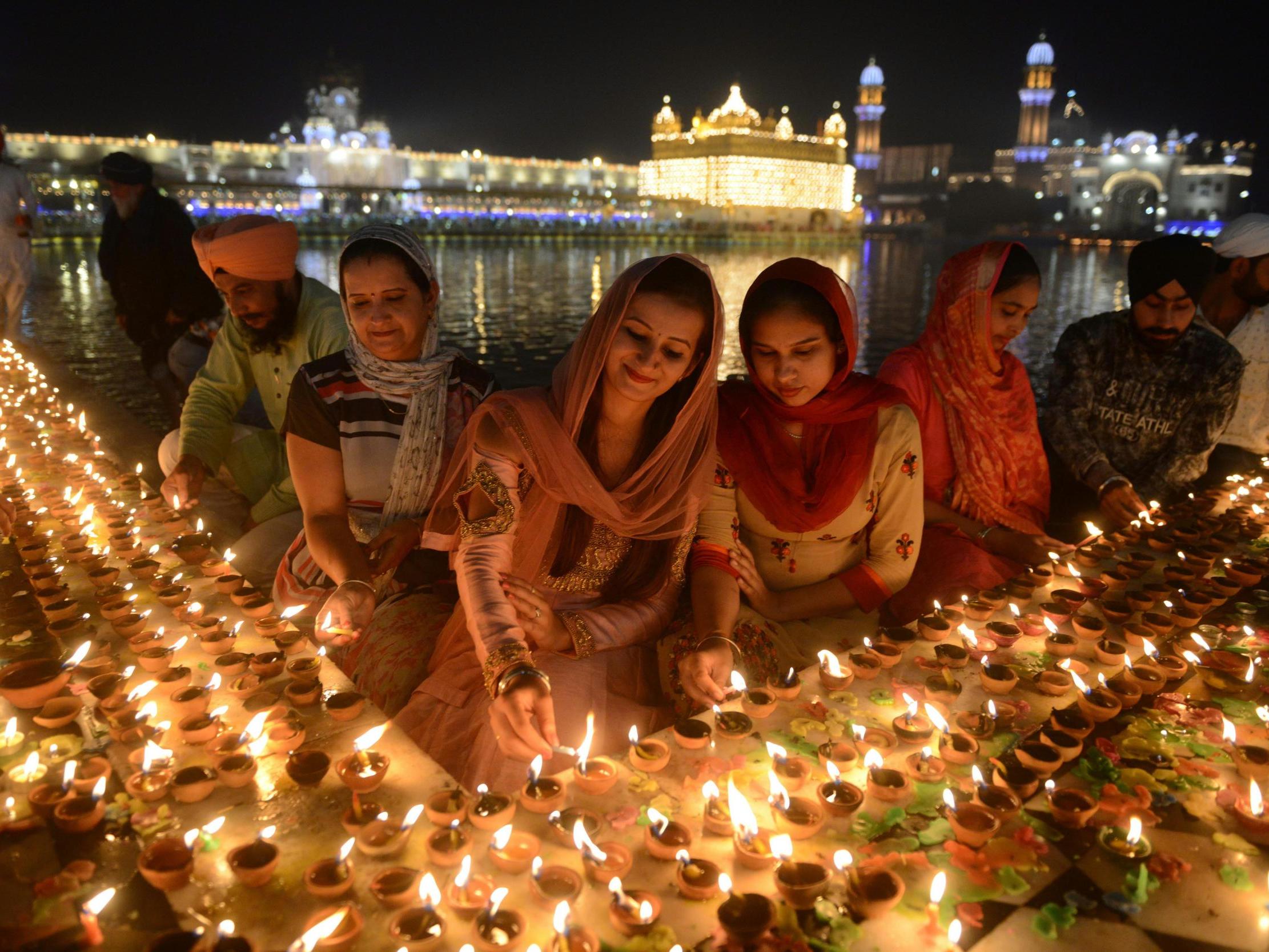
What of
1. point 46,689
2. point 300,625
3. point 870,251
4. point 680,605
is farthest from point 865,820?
point 870,251

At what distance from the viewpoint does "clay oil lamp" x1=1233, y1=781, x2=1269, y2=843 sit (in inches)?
57.0

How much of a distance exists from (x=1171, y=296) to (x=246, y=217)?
3950 mm

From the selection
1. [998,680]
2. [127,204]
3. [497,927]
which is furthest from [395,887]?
[127,204]

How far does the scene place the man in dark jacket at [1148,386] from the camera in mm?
3527

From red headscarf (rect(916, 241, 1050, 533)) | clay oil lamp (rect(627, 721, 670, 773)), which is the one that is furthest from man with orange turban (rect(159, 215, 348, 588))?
red headscarf (rect(916, 241, 1050, 533))

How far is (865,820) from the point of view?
1.51m

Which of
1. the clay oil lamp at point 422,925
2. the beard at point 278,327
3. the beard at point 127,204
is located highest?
the beard at point 127,204

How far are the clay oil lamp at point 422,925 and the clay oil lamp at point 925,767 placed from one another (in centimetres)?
95

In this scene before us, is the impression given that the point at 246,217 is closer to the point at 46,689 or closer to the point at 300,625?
the point at 300,625

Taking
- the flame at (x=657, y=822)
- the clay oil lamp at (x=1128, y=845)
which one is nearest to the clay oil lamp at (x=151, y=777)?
the flame at (x=657, y=822)

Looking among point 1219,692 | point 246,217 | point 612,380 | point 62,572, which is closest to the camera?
point 1219,692

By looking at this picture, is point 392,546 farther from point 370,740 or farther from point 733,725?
point 733,725

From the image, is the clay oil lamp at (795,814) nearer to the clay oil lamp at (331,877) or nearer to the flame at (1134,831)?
the flame at (1134,831)

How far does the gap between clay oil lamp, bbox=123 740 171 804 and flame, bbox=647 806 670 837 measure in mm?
886
